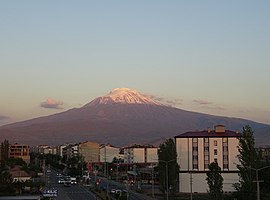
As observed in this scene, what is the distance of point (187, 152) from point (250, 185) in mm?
32769

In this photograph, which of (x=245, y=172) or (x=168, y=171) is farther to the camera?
(x=168, y=171)

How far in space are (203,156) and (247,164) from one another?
1208 inches

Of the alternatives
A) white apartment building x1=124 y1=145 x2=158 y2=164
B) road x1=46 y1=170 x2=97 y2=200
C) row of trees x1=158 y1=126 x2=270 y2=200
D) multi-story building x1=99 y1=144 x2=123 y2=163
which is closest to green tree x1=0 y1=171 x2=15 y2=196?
road x1=46 y1=170 x2=97 y2=200

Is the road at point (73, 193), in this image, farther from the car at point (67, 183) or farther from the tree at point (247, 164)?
the tree at point (247, 164)

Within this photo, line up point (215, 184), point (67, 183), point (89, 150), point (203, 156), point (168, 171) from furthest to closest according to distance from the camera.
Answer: point (89, 150)
point (67, 183)
point (203, 156)
point (168, 171)
point (215, 184)

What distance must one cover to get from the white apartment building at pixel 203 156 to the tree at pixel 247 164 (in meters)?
27.5

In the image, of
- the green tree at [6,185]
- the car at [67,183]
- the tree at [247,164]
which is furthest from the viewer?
the car at [67,183]

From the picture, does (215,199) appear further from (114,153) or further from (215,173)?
(114,153)

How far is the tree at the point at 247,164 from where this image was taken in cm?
4281

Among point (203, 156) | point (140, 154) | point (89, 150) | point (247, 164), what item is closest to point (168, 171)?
point (203, 156)

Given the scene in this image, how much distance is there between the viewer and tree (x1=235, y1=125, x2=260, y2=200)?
140ft

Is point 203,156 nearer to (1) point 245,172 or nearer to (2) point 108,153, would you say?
(1) point 245,172

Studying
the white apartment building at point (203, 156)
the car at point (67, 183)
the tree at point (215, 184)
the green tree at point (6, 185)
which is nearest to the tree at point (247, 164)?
the tree at point (215, 184)

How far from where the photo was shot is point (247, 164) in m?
43.9
